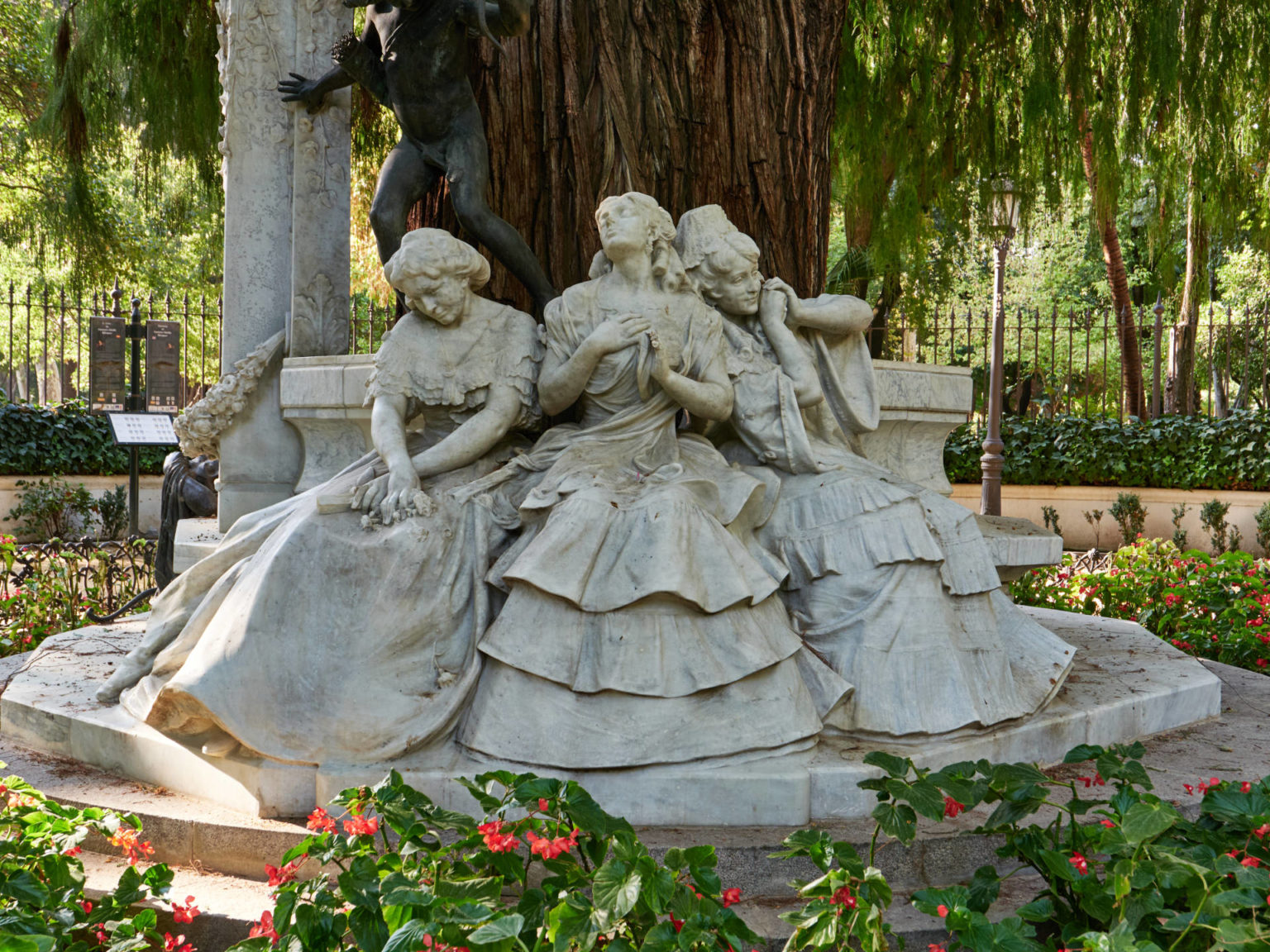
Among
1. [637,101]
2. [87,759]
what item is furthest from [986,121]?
[87,759]

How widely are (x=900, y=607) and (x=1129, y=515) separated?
33.9 feet

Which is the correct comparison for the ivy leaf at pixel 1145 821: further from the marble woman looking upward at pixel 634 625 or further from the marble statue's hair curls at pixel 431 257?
the marble statue's hair curls at pixel 431 257

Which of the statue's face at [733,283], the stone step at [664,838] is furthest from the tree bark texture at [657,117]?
the stone step at [664,838]

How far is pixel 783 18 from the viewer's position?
5012mm

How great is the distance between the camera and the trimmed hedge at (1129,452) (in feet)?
41.4

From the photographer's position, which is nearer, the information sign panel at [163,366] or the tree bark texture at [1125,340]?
the information sign panel at [163,366]

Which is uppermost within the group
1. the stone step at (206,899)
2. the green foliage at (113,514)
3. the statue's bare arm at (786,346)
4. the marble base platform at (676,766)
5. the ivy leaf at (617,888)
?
the statue's bare arm at (786,346)

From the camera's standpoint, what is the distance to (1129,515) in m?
12.9

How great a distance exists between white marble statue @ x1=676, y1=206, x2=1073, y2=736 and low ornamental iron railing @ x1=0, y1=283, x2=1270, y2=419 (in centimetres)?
772

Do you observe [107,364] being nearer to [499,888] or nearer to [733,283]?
[733,283]

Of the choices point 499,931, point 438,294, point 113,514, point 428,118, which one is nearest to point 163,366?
point 113,514

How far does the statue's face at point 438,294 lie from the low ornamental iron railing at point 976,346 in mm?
7806

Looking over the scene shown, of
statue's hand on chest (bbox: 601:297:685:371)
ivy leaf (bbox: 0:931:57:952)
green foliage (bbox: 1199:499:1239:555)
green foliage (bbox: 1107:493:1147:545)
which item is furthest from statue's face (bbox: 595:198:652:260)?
green foliage (bbox: 1107:493:1147:545)

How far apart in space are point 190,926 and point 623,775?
1.08 m
